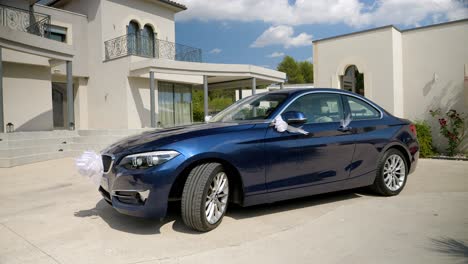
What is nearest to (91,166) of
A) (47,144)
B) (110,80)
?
(47,144)

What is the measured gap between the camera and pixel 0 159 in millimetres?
9422

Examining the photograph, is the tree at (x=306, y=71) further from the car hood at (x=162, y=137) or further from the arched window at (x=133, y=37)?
the car hood at (x=162, y=137)

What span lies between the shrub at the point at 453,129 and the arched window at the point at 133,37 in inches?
543

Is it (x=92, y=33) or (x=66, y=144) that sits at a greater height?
(x=92, y=33)

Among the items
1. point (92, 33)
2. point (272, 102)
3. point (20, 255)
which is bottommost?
point (20, 255)

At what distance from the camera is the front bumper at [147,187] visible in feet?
11.8

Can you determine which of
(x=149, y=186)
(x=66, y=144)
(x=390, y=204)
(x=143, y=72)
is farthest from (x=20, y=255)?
(x=143, y=72)

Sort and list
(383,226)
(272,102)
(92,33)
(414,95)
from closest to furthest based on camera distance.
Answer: (383,226)
(272,102)
(414,95)
(92,33)

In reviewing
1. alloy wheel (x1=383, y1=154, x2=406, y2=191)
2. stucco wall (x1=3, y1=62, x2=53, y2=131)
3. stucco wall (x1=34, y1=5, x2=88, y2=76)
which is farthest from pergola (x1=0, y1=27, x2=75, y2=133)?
alloy wheel (x1=383, y1=154, x2=406, y2=191)

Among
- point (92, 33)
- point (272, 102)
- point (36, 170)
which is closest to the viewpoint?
point (272, 102)

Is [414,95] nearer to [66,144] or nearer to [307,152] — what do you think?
[307,152]

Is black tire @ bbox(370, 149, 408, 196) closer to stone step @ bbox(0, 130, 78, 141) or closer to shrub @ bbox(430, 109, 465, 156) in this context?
shrub @ bbox(430, 109, 465, 156)

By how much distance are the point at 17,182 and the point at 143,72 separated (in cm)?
980

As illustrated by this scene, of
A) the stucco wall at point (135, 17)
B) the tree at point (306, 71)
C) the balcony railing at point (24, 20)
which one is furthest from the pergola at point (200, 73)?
the tree at point (306, 71)
